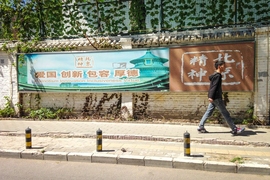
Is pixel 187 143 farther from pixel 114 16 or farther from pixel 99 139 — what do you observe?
pixel 114 16

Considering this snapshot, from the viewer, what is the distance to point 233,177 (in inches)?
172

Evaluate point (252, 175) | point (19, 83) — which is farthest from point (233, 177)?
point (19, 83)

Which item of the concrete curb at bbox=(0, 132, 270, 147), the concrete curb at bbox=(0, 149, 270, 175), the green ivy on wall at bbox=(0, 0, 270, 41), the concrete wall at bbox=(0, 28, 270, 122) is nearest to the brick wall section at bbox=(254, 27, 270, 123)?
the concrete wall at bbox=(0, 28, 270, 122)

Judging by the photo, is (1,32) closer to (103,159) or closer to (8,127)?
(8,127)

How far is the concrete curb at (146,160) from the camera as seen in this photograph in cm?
450

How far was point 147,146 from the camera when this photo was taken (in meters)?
5.97

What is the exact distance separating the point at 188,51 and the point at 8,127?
6779 mm

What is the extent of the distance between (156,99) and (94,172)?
173 inches

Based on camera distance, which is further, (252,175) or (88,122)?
(88,122)

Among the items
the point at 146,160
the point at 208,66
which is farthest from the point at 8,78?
the point at 208,66

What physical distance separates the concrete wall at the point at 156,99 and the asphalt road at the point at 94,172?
3.77 metres

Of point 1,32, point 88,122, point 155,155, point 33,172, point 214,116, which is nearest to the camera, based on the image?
point 33,172

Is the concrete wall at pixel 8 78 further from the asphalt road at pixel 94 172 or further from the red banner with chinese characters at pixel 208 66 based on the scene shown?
the red banner with chinese characters at pixel 208 66

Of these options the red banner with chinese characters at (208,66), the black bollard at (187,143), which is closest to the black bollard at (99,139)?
the black bollard at (187,143)
